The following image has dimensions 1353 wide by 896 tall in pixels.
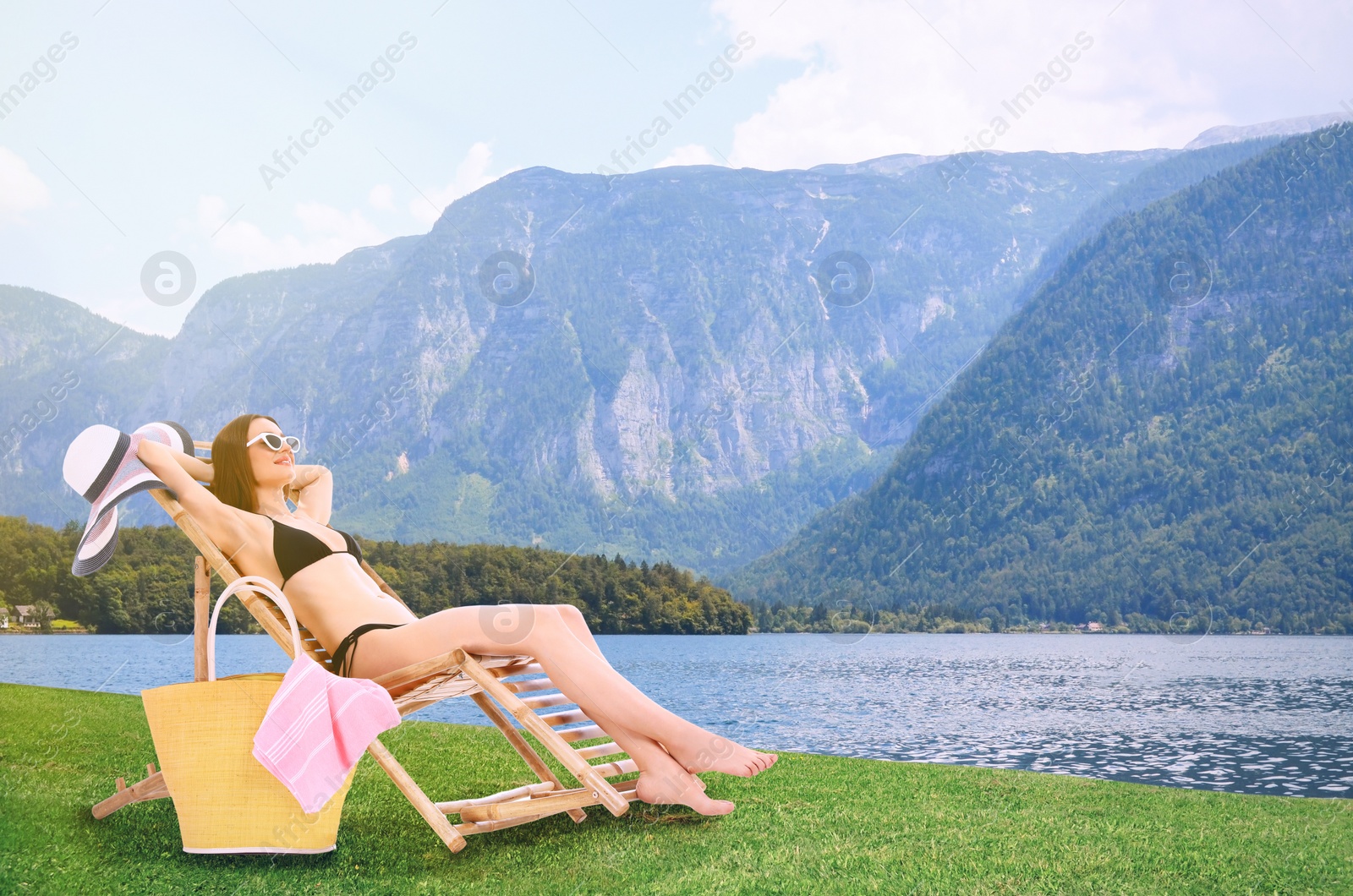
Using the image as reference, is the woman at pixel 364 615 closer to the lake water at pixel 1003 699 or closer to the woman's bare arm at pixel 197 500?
the woman's bare arm at pixel 197 500

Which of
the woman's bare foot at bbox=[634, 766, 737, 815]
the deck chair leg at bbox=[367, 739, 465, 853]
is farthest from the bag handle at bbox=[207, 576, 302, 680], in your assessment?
the woman's bare foot at bbox=[634, 766, 737, 815]

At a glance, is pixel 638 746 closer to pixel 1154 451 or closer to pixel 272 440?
pixel 272 440

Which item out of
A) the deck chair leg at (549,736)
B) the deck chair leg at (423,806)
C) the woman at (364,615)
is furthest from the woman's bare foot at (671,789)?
the deck chair leg at (423,806)

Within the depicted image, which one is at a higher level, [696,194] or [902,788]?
[696,194]

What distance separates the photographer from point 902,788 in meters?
5.69

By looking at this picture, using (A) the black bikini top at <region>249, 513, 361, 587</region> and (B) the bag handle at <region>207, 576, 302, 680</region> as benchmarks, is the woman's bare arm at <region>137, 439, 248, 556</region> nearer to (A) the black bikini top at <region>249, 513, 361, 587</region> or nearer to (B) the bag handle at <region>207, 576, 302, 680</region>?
(A) the black bikini top at <region>249, 513, 361, 587</region>

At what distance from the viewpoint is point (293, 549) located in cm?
407

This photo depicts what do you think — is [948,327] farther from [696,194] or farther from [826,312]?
[696,194]

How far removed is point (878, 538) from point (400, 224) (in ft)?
360

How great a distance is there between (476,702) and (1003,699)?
88.4ft

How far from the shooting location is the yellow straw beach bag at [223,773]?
3.28m

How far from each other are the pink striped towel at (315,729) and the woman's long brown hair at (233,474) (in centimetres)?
127

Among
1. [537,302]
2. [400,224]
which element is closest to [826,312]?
[537,302]

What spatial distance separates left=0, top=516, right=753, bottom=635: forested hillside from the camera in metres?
39.2
